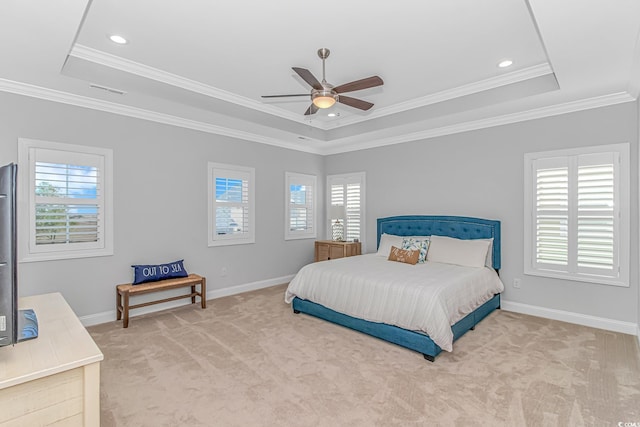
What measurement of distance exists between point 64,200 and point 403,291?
3750 mm

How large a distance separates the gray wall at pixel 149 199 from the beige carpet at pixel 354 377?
715mm

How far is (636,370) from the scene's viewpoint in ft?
8.69

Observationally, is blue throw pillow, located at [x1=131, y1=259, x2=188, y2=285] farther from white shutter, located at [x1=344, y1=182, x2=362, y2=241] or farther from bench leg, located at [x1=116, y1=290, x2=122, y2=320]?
white shutter, located at [x1=344, y1=182, x2=362, y2=241]

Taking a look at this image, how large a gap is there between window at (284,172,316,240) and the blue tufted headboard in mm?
1442

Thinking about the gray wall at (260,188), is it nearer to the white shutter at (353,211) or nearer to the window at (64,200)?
the window at (64,200)

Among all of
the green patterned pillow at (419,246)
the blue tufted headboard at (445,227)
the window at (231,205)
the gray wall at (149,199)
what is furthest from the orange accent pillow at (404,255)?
the window at (231,205)

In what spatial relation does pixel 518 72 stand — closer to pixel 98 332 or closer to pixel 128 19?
pixel 128 19

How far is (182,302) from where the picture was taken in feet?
14.8

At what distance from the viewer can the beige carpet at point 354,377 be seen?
83.2 inches

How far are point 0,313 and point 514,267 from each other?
15.8ft

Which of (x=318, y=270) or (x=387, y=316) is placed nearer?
(x=387, y=316)

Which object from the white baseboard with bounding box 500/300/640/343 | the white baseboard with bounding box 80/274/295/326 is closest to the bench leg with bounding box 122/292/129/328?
the white baseboard with bounding box 80/274/295/326

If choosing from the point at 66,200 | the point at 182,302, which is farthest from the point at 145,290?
the point at 66,200

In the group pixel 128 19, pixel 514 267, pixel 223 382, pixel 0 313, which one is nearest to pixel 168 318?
pixel 223 382
